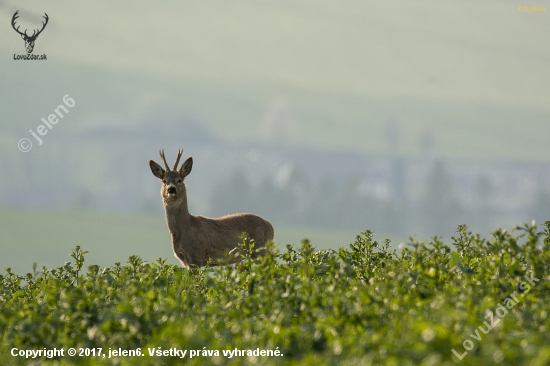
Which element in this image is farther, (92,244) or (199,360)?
(92,244)

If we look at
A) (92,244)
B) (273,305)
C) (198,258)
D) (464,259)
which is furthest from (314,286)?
(92,244)

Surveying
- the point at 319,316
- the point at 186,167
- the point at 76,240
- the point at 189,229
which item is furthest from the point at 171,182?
the point at 76,240

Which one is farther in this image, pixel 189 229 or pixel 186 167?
pixel 186 167

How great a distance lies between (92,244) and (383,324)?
165 m

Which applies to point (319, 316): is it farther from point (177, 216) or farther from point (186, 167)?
point (186, 167)

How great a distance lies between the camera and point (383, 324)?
8250 millimetres

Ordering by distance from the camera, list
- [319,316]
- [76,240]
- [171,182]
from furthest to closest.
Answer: [76,240] → [171,182] → [319,316]

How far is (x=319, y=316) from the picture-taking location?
8.38 meters

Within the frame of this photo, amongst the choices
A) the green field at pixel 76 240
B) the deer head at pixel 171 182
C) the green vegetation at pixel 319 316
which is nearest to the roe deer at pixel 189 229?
the deer head at pixel 171 182

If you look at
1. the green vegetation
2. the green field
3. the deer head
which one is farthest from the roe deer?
the green field

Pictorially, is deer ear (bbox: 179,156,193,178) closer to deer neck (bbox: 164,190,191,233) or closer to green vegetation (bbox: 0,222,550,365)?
deer neck (bbox: 164,190,191,233)

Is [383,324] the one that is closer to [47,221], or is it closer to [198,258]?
[198,258]

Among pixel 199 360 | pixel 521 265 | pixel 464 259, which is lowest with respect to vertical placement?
pixel 199 360

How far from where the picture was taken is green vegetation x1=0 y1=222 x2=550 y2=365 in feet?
22.4
